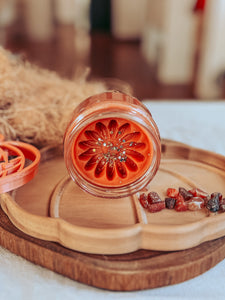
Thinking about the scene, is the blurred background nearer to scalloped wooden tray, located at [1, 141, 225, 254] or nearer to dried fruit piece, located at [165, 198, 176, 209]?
scalloped wooden tray, located at [1, 141, 225, 254]

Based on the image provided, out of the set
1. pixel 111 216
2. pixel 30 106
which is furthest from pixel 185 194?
pixel 30 106

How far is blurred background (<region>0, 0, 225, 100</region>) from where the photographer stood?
2.34 metres

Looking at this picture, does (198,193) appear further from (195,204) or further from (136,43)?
(136,43)

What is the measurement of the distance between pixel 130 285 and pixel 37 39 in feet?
12.9

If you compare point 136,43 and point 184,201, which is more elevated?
point 184,201

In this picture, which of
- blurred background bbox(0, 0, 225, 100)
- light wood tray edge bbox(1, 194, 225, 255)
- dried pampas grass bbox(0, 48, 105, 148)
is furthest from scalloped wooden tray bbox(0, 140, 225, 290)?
blurred background bbox(0, 0, 225, 100)

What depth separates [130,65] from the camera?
3.05 metres

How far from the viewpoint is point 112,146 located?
0.56 meters

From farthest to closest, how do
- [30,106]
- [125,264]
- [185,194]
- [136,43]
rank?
1. [136,43]
2. [30,106]
3. [185,194]
4. [125,264]

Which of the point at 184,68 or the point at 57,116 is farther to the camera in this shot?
the point at 184,68

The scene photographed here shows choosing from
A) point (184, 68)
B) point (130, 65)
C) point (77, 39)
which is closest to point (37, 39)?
point (77, 39)

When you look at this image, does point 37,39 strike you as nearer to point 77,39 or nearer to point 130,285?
point 77,39

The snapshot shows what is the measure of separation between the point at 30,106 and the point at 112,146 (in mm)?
244

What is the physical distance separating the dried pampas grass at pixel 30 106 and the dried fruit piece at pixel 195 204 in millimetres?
298
